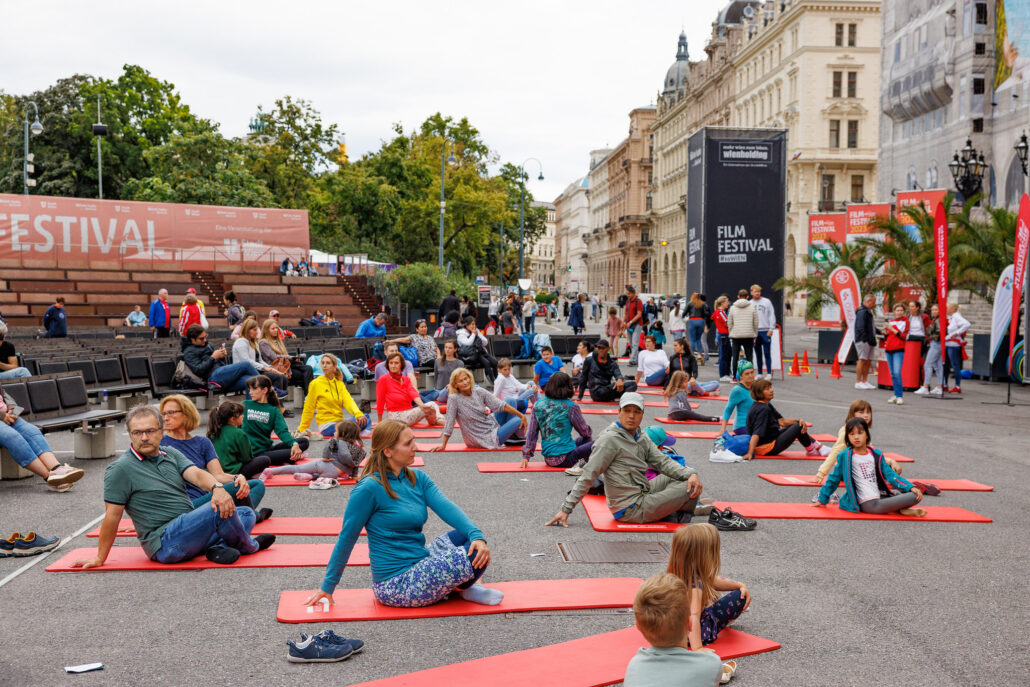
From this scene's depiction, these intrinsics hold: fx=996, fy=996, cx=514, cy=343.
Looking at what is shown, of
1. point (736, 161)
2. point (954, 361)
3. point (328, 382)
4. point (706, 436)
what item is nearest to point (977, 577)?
point (706, 436)

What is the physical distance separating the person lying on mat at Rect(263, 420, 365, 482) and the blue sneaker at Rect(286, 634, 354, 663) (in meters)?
5.27

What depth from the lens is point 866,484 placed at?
29.8 feet

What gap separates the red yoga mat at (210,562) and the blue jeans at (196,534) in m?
0.09

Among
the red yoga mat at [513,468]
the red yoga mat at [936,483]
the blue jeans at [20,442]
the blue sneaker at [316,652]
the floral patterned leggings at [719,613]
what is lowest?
the red yoga mat at [936,483]

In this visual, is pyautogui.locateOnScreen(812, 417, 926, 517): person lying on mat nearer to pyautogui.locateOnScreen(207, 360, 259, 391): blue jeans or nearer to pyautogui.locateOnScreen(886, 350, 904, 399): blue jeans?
pyautogui.locateOnScreen(207, 360, 259, 391): blue jeans

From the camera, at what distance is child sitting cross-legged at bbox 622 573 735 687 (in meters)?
3.71

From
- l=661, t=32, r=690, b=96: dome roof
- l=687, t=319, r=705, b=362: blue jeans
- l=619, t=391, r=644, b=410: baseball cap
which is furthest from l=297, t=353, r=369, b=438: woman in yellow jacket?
l=661, t=32, r=690, b=96: dome roof

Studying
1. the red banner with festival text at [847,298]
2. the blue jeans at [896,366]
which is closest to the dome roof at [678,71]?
the red banner with festival text at [847,298]

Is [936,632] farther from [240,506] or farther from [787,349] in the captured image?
[787,349]

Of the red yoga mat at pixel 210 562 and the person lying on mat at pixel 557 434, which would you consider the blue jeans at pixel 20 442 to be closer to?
the red yoga mat at pixel 210 562

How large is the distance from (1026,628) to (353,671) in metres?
3.94

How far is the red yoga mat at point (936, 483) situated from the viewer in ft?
33.9

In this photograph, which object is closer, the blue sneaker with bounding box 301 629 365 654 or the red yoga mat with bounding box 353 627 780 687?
the red yoga mat with bounding box 353 627 780 687

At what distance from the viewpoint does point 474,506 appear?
9234 millimetres
